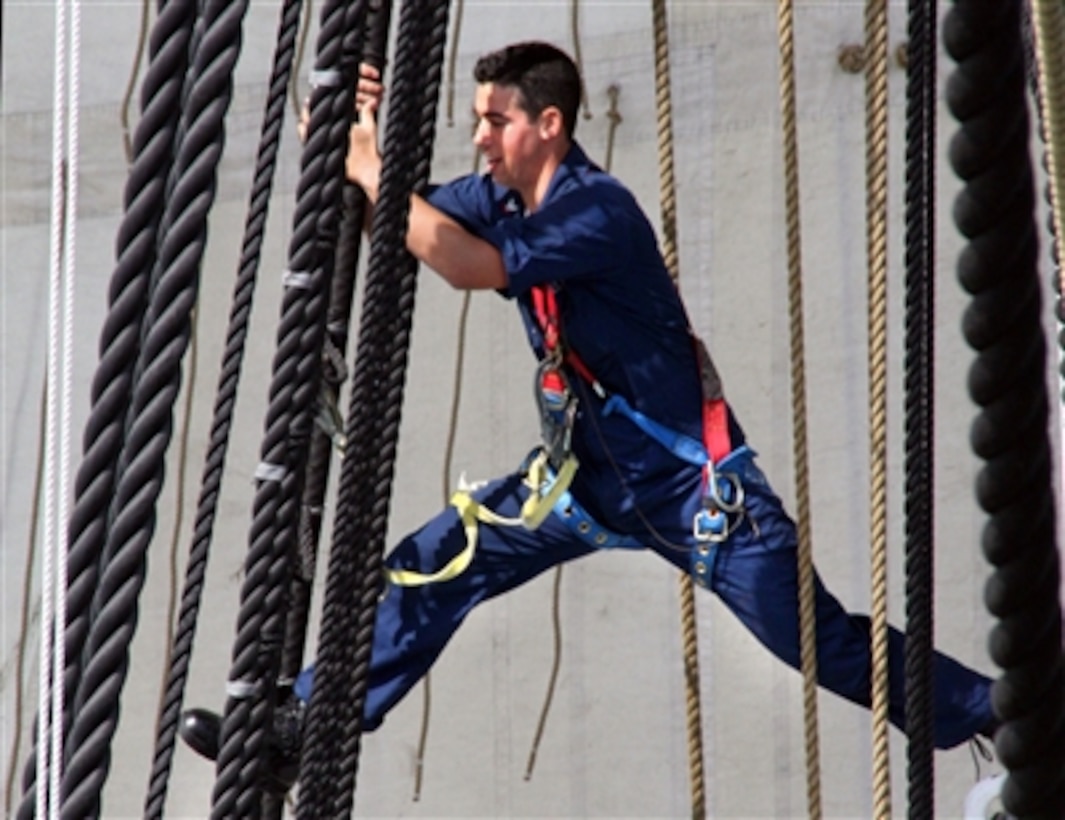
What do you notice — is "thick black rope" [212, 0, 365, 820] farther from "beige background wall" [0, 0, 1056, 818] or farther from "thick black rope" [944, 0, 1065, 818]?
"beige background wall" [0, 0, 1056, 818]

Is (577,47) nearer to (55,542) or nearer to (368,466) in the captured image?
(368,466)

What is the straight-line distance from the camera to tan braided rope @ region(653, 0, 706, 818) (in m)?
1.65

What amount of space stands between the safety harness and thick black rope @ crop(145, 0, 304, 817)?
35 cm

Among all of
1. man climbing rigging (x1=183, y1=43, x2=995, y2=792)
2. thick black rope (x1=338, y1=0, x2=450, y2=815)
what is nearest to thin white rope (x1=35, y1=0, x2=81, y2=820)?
thick black rope (x1=338, y1=0, x2=450, y2=815)

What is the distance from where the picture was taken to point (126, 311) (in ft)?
2.44

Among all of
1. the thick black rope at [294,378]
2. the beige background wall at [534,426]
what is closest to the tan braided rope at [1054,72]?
the thick black rope at [294,378]

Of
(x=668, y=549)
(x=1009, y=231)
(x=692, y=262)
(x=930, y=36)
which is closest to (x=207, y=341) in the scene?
(x=692, y=262)

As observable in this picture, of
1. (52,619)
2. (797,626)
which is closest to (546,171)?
(797,626)

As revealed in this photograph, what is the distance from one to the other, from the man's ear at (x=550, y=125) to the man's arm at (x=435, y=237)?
0.54 ft

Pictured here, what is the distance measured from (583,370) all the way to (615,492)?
0.10 m

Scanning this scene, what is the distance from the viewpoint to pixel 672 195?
170 cm

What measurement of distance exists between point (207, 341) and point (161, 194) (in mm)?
1751

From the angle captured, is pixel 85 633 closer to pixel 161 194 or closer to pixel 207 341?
pixel 161 194

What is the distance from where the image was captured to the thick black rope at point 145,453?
744 millimetres
